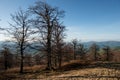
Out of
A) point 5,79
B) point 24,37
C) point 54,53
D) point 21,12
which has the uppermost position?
point 21,12

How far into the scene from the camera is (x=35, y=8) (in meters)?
27.9

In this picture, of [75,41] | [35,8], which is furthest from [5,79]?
[75,41]

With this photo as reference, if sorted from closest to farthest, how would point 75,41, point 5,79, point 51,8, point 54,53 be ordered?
point 5,79 < point 51,8 < point 54,53 < point 75,41

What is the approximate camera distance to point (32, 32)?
95.3ft

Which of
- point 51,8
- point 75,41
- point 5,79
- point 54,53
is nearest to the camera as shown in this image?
point 5,79

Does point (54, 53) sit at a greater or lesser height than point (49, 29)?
lesser

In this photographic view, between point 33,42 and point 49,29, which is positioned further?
point 33,42

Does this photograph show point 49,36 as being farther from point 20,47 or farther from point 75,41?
point 75,41

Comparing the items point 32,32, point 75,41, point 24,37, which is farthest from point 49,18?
point 75,41

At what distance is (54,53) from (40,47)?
7.99 feet

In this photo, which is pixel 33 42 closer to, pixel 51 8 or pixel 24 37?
pixel 24 37

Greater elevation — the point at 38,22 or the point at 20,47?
the point at 38,22

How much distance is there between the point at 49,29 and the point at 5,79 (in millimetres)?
10564

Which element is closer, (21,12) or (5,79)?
(5,79)
